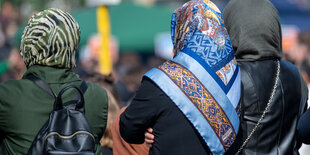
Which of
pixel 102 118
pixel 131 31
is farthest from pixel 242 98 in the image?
pixel 131 31

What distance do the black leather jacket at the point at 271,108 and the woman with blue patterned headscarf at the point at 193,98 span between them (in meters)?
0.16

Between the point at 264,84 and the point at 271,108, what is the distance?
0.50 ft

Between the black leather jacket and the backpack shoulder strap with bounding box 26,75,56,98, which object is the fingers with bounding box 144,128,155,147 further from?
the backpack shoulder strap with bounding box 26,75,56,98

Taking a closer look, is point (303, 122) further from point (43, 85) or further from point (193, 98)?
point (43, 85)

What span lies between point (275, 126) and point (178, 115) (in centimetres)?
69

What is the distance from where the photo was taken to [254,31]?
3.44m

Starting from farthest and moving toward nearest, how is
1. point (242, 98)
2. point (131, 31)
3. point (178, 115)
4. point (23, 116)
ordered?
point (131, 31) → point (242, 98) → point (178, 115) → point (23, 116)

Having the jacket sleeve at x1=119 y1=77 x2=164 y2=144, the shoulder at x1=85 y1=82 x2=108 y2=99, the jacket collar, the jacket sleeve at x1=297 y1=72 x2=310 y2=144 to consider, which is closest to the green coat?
the jacket collar

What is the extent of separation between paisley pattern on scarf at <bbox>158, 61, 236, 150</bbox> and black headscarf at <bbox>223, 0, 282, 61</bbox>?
1.77ft

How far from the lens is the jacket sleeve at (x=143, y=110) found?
301 centimetres

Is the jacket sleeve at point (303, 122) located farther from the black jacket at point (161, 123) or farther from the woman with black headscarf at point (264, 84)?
the black jacket at point (161, 123)

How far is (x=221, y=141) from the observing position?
3074 mm

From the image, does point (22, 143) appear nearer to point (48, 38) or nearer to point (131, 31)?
point (48, 38)

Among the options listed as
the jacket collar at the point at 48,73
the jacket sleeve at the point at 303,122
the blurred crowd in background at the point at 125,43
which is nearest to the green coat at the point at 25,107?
the jacket collar at the point at 48,73
